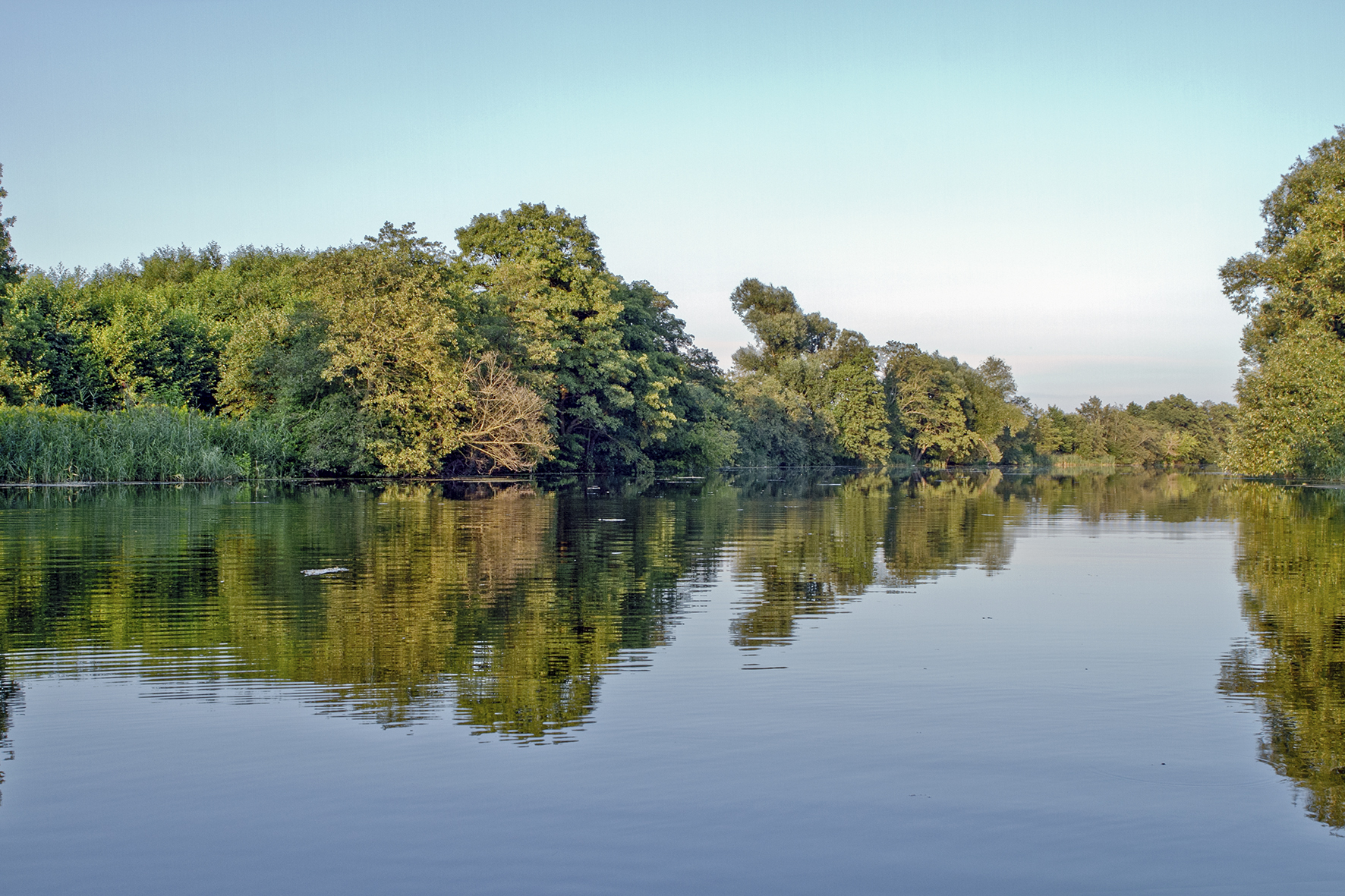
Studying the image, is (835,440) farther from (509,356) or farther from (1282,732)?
(1282,732)

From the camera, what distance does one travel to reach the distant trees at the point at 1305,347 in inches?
1502

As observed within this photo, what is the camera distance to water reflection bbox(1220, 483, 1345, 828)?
5223 millimetres

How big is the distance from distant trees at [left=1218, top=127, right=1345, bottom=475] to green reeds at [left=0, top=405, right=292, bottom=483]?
122 feet

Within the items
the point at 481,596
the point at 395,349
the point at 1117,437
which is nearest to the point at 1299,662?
the point at 481,596

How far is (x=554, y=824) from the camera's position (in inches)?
173

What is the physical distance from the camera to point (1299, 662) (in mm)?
7656

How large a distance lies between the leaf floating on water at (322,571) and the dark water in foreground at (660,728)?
9.3 inches

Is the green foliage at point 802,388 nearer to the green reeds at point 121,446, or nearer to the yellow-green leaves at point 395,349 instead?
the yellow-green leaves at point 395,349

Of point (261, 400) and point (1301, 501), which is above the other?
point (261, 400)

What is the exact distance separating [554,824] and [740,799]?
0.85m

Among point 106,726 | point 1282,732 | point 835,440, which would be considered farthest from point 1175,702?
point 835,440

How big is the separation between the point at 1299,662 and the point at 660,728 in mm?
4905

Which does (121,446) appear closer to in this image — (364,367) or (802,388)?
(364,367)

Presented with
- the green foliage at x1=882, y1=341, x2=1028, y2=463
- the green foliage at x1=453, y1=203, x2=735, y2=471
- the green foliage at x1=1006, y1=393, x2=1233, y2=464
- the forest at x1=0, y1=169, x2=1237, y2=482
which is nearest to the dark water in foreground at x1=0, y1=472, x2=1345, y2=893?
the forest at x1=0, y1=169, x2=1237, y2=482
